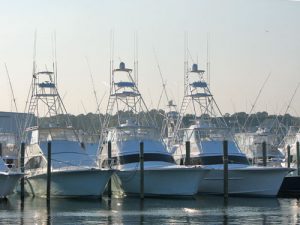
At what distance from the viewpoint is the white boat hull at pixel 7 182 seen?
1991cm

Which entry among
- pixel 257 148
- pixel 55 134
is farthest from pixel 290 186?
pixel 55 134

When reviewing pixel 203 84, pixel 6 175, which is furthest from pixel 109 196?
pixel 203 84

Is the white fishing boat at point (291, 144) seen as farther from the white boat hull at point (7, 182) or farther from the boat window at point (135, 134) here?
the white boat hull at point (7, 182)

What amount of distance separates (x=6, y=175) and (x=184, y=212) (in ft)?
18.4

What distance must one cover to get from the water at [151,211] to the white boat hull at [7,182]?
0.30 meters

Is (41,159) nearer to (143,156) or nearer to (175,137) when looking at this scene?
(143,156)

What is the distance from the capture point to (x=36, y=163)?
74.1 feet

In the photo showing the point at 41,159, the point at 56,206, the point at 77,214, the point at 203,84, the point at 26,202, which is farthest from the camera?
the point at 203,84

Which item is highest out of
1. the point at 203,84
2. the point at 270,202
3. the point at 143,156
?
the point at 203,84

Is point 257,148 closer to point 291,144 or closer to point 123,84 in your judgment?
point 291,144

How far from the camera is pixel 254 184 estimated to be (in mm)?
22641

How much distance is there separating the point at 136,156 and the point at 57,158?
2552mm

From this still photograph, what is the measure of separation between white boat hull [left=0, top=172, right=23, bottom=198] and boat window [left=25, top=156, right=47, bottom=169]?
6.52 ft

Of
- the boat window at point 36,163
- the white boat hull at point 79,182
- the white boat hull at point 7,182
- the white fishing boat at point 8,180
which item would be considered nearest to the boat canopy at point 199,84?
the white boat hull at point 79,182
